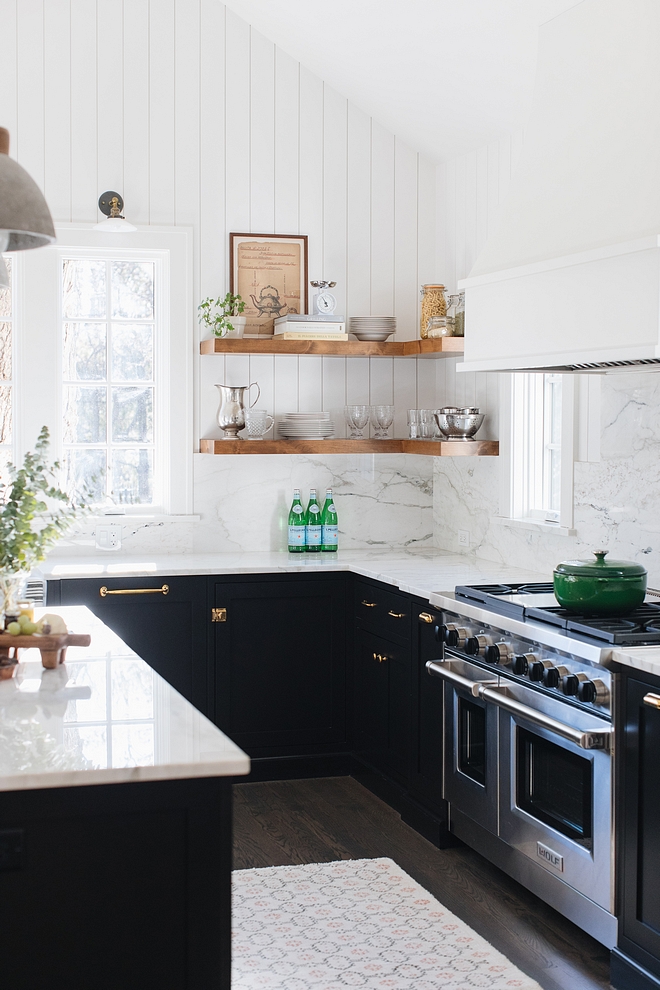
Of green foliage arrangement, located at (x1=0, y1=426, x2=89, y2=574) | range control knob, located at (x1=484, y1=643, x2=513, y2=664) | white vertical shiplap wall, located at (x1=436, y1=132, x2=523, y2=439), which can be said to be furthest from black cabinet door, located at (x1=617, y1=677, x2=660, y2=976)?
white vertical shiplap wall, located at (x1=436, y1=132, x2=523, y2=439)

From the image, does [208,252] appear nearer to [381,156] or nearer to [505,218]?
[381,156]

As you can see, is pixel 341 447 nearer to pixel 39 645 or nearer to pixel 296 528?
pixel 296 528

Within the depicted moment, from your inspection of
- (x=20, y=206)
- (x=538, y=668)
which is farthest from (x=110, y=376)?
(x=20, y=206)

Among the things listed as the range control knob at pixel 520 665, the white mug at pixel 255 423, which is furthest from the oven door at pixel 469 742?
the white mug at pixel 255 423

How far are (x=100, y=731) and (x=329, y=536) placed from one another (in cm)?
318

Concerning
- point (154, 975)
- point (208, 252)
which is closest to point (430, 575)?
point (208, 252)

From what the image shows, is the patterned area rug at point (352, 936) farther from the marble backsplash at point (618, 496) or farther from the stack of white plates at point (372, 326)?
the stack of white plates at point (372, 326)

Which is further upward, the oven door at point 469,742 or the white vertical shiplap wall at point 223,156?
the white vertical shiplap wall at point 223,156

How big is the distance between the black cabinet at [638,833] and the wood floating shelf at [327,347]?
2245 mm

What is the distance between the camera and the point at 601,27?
10.0 ft

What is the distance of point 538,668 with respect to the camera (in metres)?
3.05

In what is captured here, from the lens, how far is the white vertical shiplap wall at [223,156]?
15.6ft

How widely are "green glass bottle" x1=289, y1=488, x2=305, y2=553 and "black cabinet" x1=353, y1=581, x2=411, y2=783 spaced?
1.82 ft

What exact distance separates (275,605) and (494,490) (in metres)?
1.08
